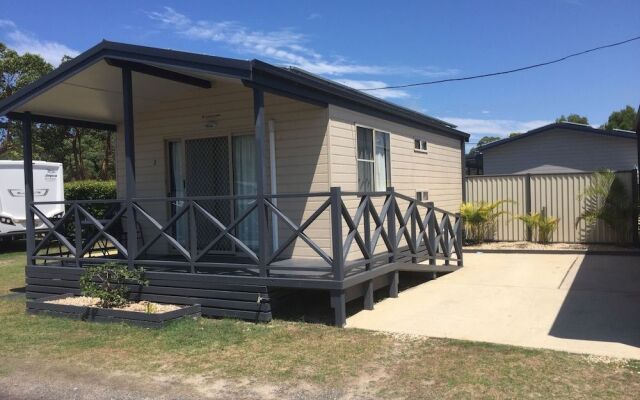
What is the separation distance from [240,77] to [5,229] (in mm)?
12033

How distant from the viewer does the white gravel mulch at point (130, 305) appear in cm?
662

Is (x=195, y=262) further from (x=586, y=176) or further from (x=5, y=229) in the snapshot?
(x=5, y=229)

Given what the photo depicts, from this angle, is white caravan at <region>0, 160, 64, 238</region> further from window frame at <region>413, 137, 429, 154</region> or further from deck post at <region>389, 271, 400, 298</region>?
deck post at <region>389, 271, 400, 298</region>

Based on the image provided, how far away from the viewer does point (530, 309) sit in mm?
6586

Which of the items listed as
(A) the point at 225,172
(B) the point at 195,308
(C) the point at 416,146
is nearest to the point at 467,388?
(B) the point at 195,308

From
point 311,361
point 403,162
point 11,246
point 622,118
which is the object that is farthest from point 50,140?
point 622,118

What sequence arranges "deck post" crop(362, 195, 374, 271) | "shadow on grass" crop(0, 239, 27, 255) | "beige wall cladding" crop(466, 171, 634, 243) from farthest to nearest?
"shadow on grass" crop(0, 239, 27, 255), "beige wall cladding" crop(466, 171, 634, 243), "deck post" crop(362, 195, 374, 271)

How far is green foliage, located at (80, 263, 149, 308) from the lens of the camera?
675 cm

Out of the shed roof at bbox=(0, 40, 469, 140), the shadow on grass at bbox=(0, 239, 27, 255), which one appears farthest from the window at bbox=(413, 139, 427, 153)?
the shadow on grass at bbox=(0, 239, 27, 255)

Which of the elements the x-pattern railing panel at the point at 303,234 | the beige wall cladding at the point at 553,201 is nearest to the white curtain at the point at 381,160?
the x-pattern railing panel at the point at 303,234

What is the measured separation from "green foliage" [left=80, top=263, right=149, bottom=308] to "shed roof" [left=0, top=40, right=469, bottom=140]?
2.57 meters

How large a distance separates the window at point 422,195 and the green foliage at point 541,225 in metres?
2.97

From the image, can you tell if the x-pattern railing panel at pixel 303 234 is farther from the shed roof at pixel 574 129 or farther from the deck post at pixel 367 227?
the shed roof at pixel 574 129

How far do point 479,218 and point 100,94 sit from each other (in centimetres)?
884
